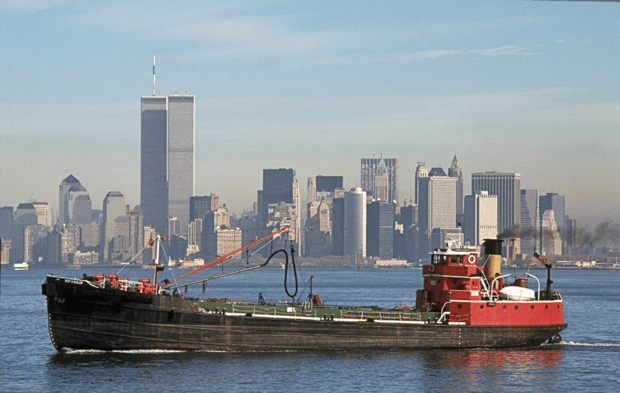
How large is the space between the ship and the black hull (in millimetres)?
60

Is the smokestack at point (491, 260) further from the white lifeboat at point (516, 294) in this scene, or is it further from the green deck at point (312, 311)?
the green deck at point (312, 311)

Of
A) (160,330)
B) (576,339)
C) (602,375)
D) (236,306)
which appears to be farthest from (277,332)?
(576,339)

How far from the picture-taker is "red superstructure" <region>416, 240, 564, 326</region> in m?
59.8

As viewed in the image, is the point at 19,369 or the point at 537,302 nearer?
the point at 19,369

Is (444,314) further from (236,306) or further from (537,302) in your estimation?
(236,306)

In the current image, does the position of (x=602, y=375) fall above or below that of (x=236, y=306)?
below

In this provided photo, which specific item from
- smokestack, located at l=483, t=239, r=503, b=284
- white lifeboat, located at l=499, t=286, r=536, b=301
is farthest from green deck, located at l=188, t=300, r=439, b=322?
smokestack, located at l=483, t=239, r=503, b=284

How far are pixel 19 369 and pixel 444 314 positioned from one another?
26356 mm

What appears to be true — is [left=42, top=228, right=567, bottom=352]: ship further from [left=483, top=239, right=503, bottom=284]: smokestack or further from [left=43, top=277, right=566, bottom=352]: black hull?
[left=483, top=239, right=503, bottom=284]: smokestack

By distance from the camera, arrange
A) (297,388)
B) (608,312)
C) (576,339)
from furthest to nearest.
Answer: (608,312) → (576,339) → (297,388)

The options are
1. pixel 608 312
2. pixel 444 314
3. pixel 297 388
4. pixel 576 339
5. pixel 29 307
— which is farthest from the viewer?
pixel 29 307

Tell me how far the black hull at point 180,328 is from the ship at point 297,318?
2.4 inches

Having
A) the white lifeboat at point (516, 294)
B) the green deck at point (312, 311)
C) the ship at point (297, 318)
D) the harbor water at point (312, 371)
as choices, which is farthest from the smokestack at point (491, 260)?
the green deck at point (312, 311)

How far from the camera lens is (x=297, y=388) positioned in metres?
48.4
